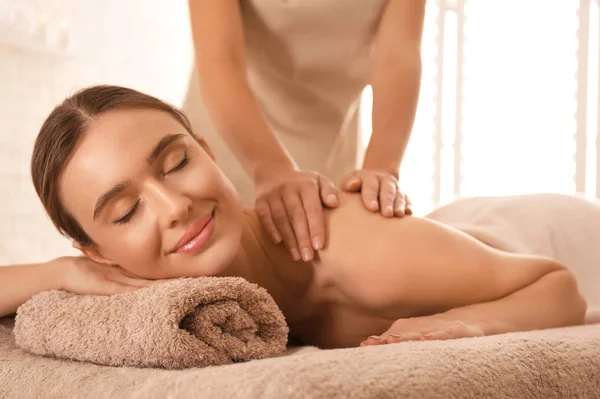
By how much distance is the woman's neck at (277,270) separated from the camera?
3.71ft

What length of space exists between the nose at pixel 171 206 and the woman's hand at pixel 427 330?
0.98 ft

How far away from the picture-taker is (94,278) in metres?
1.01

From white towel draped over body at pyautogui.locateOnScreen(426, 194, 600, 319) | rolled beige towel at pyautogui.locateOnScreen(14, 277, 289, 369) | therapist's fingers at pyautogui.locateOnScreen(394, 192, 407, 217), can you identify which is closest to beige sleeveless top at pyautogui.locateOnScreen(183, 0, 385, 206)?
white towel draped over body at pyautogui.locateOnScreen(426, 194, 600, 319)

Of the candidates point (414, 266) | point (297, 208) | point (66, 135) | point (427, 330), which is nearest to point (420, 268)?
point (414, 266)

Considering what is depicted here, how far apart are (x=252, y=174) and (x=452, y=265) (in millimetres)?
417

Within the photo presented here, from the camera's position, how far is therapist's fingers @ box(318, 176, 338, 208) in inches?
44.3

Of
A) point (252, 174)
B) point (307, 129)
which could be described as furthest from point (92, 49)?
point (252, 174)

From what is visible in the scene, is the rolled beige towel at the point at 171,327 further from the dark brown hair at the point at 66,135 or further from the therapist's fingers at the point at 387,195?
the therapist's fingers at the point at 387,195

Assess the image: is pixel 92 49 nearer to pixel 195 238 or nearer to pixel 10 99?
pixel 10 99

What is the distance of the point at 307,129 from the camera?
182 centimetres

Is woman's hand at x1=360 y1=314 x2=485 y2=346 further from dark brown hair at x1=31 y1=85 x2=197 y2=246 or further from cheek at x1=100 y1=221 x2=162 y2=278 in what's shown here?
dark brown hair at x1=31 y1=85 x2=197 y2=246

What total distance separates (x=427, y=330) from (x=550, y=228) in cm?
73

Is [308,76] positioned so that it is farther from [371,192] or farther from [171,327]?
[171,327]

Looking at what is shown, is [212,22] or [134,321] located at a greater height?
[212,22]
